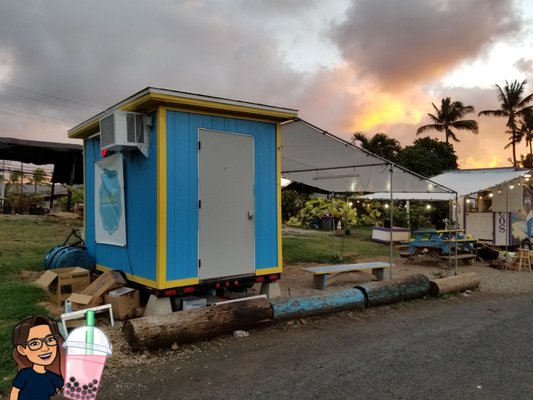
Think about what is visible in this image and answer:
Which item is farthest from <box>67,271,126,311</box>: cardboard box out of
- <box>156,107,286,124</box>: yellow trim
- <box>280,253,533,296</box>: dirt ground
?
<box>280,253,533,296</box>: dirt ground

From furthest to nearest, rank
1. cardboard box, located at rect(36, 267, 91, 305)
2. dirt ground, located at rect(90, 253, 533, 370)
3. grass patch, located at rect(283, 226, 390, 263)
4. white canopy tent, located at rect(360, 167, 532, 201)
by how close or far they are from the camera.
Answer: white canopy tent, located at rect(360, 167, 532, 201)
grass patch, located at rect(283, 226, 390, 263)
cardboard box, located at rect(36, 267, 91, 305)
dirt ground, located at rect(90, 253, 533, 370)

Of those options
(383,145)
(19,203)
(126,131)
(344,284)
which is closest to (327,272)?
(344,284)

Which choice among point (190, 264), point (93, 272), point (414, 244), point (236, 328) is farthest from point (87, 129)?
point (414, 244)

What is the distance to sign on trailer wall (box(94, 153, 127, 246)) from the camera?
6777 mm

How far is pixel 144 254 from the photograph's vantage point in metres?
6.18

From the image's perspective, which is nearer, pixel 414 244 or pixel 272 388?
pixel 272 388

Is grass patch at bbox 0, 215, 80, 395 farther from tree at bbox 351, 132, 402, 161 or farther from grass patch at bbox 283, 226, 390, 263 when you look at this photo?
tree at bbox 351, 132, 402, 161

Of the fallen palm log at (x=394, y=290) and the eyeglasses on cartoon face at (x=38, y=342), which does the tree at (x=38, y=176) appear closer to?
the fallen palm log at (x=394, y=290)

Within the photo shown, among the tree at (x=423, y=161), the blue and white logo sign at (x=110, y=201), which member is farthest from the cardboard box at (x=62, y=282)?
the tree at (x=423, y=161)

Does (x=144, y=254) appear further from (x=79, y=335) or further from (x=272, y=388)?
(x=79, y=335)

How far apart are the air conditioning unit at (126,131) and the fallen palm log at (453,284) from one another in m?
5.67

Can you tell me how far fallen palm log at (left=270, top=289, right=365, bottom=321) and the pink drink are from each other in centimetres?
437

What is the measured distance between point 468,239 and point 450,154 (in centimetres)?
2629

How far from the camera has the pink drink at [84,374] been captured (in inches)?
59.2
